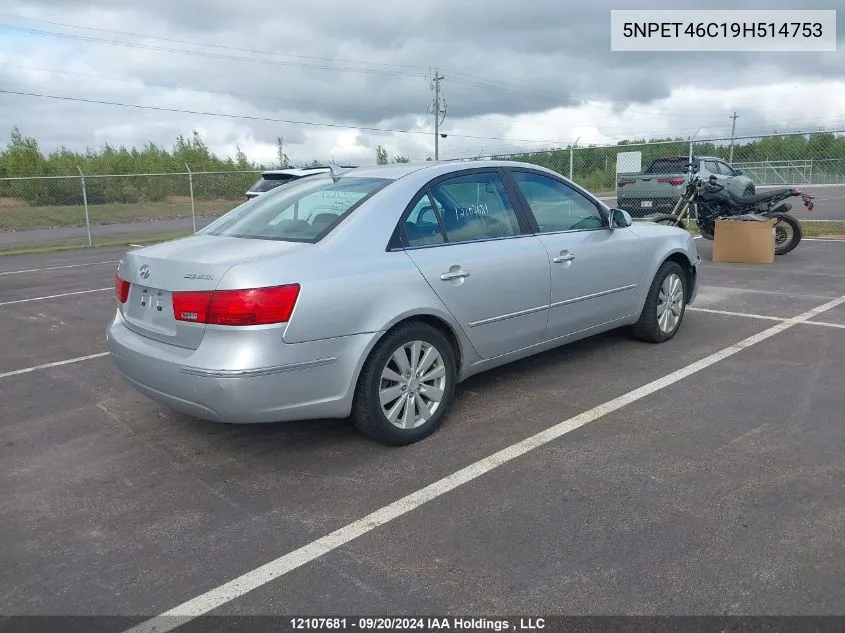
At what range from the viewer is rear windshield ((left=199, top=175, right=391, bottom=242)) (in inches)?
158

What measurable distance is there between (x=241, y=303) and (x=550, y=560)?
182cm

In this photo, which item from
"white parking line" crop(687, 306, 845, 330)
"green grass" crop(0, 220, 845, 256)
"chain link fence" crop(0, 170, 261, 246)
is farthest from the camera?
"chain link fence" crop(0, 170, 261, 246)

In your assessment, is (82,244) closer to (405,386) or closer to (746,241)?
(746,241)

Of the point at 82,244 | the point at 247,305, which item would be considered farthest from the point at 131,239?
the point at 247,305

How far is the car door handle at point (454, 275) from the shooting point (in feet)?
13.5

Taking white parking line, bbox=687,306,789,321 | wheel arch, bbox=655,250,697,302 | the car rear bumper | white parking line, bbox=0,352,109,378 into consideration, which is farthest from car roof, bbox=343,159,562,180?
white parking line, bbox=687,306,789,321

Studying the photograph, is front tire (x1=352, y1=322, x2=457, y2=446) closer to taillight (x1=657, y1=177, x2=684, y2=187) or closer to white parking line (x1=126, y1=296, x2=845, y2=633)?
white parking line (x1=126, y1=296, x2=845, y2=633)

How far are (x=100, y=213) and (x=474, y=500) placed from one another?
3321cm

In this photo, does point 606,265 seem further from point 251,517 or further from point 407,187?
point 251,517

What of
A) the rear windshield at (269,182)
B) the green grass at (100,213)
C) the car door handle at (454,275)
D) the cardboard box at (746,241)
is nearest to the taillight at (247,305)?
the car door handle at (454,275)

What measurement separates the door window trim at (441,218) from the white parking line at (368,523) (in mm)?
1246

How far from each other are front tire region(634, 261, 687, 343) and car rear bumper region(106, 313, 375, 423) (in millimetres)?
3020

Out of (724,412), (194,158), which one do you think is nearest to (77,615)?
(724,412)

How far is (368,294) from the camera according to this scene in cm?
371
